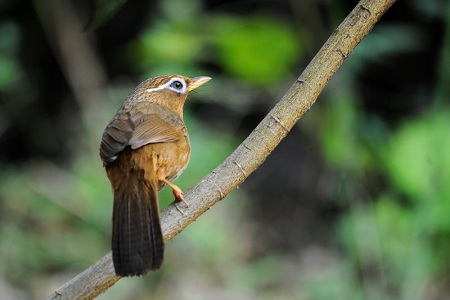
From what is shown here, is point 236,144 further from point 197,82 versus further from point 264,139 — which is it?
point 264,139

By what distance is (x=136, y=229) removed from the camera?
231 centimetres

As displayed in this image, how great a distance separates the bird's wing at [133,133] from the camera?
2.65 metres

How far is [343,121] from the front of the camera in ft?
15.2

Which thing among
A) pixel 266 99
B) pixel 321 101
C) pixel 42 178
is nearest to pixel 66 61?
pixel 42 178

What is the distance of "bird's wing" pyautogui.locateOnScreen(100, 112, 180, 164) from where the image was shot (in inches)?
104

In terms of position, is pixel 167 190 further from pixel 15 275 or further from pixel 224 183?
pixel 224 183

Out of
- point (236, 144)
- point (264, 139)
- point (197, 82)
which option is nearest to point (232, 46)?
point (236, 144)

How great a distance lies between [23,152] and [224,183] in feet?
19.0

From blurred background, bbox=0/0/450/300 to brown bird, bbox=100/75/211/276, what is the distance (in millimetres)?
640

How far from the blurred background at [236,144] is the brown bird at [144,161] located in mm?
640

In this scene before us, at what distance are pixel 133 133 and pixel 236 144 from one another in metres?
3.69

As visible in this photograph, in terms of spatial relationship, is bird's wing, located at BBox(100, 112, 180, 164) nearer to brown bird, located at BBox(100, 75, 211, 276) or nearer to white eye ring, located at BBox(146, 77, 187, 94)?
brown bird, located at BBox(100, 75, 211, 276)

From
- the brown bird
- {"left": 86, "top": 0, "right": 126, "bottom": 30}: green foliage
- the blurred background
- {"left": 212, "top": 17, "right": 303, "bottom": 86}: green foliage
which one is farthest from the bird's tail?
{"left": 212, "top": 17, "right": 303, "bottom": 86}: green foliage

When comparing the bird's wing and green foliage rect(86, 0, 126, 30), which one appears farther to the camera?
the bird's wing
